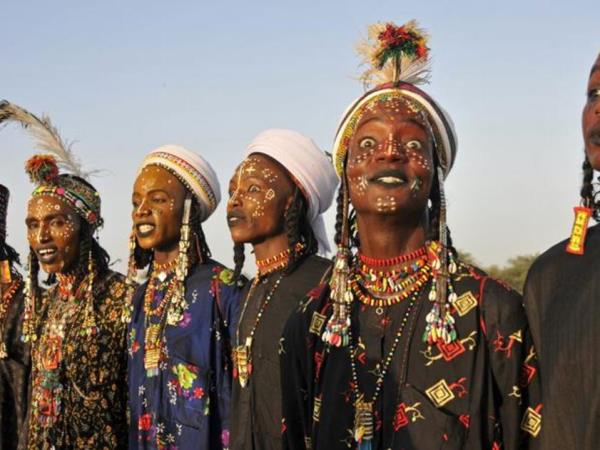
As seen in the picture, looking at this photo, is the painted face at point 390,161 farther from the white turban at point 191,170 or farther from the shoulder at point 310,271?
the white turban at point 191,170

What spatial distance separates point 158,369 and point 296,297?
4.34 ft

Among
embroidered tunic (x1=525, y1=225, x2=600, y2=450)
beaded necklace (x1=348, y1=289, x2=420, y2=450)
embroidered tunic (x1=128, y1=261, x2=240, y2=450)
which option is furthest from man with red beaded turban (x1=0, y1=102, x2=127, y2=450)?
embroidered tunic (x1=525, y1=225, x2=600, y2=450)

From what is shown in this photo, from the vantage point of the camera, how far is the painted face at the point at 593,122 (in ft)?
12.5

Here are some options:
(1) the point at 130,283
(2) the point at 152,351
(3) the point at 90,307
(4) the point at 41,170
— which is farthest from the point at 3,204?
(2) the point at 152,351

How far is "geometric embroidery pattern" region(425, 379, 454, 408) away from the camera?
4.13m

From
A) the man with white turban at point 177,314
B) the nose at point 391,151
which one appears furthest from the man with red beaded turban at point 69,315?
the nose at point 391,151

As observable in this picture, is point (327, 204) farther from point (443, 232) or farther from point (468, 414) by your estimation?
point (468, 414)

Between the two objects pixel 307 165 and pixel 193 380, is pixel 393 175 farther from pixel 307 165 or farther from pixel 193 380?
pixel 193 380

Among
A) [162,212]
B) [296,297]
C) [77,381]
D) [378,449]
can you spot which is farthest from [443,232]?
[77,381]

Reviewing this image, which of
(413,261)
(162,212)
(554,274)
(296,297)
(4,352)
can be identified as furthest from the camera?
(4,352)

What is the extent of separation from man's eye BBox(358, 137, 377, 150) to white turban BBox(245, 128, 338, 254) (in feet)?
5.52

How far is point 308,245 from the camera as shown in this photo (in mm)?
6387

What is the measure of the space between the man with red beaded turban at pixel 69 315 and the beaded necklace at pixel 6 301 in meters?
0.48

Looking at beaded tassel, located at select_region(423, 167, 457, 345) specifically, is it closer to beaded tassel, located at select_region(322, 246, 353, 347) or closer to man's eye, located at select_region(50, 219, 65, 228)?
beaded tassel, located at select_region(322, 246, 353, 347)
